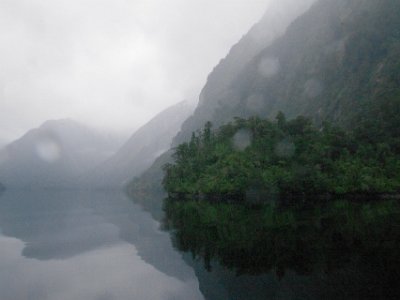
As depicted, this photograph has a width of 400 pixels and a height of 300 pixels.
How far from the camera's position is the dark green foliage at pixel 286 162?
86.5m

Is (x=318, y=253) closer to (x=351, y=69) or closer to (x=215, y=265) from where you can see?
(x=215, y=265)

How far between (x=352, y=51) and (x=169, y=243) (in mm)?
170189

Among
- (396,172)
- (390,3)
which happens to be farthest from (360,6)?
(396,172)

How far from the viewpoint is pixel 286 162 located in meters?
98.4

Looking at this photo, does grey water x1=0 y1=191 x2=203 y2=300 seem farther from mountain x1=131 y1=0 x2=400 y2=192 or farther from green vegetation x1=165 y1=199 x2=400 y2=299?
mountain x1=131 y1=0 x2=400 y2=192

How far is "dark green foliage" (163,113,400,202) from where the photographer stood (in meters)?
86.5

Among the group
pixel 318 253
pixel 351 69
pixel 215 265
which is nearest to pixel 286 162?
pixel 318 253

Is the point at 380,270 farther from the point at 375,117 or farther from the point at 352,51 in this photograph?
the point at 352,51

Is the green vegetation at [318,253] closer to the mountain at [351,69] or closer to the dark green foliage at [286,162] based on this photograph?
the dark green foliage at [286,162]

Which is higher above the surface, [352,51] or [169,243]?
[352,51]

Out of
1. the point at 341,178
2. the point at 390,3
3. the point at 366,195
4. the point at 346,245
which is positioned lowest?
the point at 346,245

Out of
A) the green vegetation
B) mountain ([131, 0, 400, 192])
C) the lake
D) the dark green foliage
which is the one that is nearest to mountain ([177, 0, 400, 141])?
mountain ([131, 0, 400, 192])

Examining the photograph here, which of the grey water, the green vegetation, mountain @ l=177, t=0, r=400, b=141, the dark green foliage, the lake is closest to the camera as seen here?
the green vegetation

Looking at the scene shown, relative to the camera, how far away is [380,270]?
16.2m
